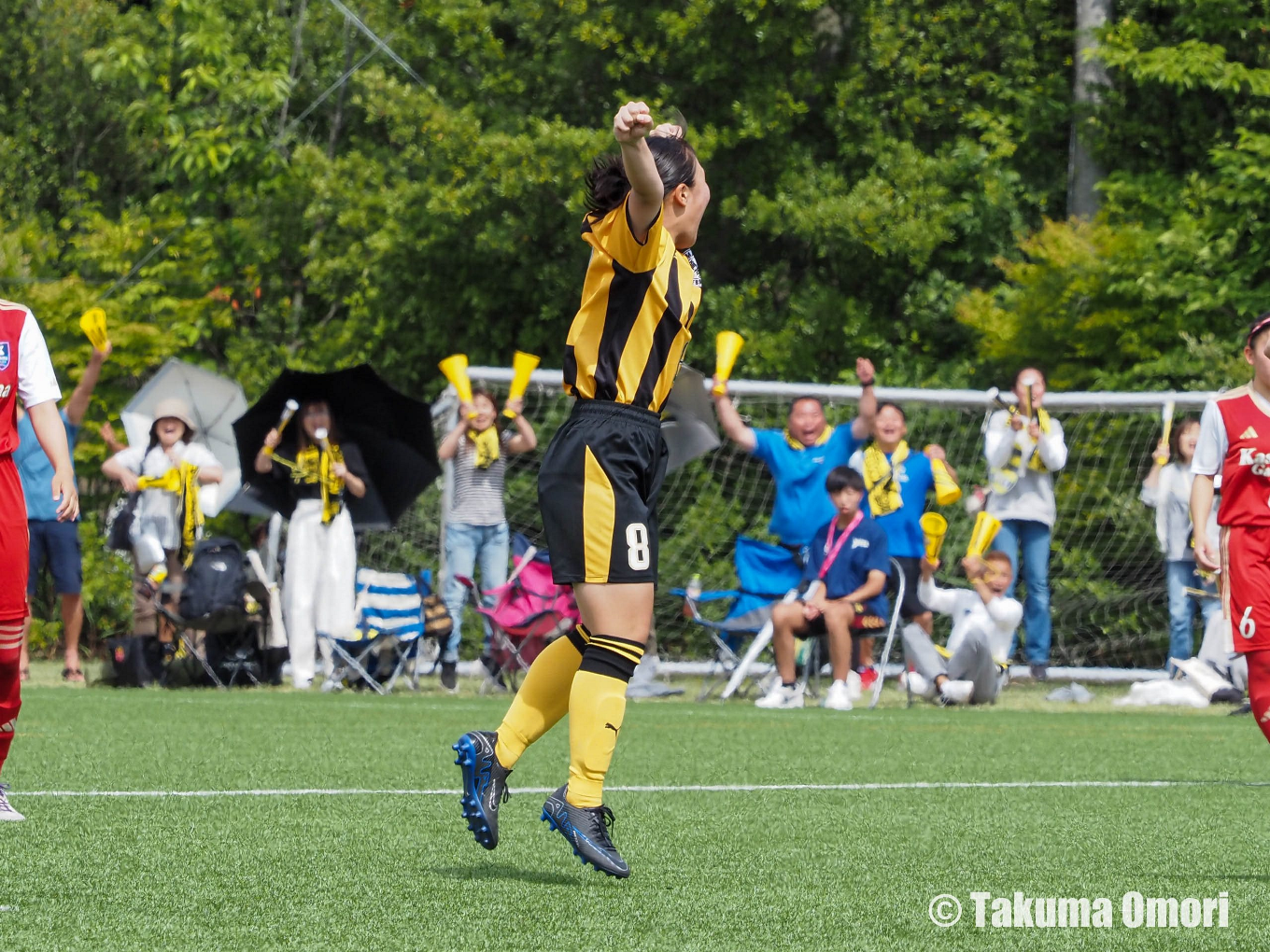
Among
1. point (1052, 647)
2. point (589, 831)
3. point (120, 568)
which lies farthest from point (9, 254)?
point (589, 831)

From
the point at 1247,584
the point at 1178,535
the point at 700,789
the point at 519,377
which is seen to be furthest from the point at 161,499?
the point at 1247,584

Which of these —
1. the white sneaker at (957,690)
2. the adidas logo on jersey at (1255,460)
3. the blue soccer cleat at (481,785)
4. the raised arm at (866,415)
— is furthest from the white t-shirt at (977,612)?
the blue soccer cleat at (481,785)

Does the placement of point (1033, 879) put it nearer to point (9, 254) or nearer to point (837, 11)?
point (837, 11)

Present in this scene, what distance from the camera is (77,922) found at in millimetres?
3859

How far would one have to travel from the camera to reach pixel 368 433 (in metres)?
13.3

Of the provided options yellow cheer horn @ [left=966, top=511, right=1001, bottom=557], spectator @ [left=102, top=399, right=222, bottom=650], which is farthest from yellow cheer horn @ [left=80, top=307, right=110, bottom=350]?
yellow cheer horn @ [left=966, top=511, right=1001, bottom=557]

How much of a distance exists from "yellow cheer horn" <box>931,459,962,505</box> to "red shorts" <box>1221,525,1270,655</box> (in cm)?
679

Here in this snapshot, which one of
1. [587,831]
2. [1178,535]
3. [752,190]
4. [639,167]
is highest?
[752,190]

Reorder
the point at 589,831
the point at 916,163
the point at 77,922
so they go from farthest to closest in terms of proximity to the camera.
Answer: the point at 916,163, the point at 589,831, the point at 77,922

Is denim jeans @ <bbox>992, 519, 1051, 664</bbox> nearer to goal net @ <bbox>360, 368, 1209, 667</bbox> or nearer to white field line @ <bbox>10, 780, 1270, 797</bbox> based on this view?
goal net @ <bbox>360, 368, 1209, 667</bbox>

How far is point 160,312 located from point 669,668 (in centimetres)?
838

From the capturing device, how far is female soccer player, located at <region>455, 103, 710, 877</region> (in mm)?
4605

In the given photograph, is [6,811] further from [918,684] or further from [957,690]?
[918,684]

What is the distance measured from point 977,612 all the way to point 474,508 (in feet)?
11.6
